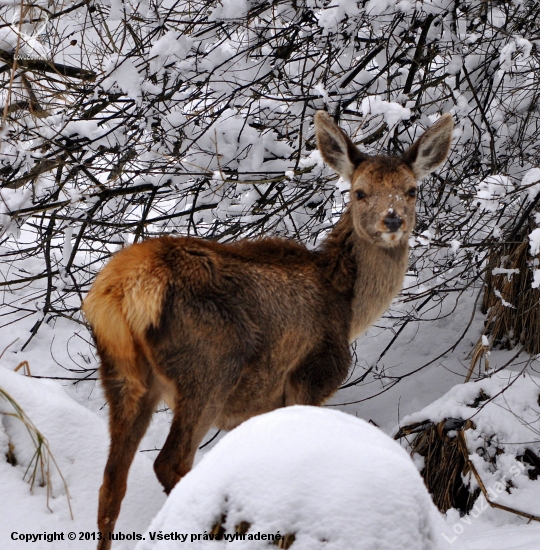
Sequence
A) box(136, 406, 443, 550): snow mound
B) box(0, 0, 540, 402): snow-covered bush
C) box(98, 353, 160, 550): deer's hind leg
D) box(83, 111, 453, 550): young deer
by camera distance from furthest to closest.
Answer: box(0, 0, 540, 402): snow-covered bush → box(83, 111, 453, 550): young deer → box(98, 353, 160, 550): deer's hind leg → box(136, 406, 443, 550): snow mound

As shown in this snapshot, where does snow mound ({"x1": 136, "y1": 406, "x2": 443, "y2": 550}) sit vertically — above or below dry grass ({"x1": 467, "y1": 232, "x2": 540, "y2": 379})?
below

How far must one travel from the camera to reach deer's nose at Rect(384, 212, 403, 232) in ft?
16.2

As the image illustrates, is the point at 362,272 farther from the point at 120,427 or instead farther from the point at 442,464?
the point at 120,427

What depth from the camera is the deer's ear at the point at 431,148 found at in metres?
5.32

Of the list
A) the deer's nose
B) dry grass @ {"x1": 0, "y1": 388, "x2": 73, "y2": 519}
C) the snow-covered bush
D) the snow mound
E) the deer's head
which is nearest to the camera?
the snow mound

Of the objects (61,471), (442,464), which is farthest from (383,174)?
(61,471)

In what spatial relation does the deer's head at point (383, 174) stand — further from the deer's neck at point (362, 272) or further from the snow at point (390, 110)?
the snow at point (390, 110)

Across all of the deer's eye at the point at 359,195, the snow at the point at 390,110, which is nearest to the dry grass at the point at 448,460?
the deer's eye at the point at 359,195

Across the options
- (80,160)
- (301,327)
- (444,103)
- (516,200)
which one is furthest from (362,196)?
(80,160)

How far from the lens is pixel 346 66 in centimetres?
686

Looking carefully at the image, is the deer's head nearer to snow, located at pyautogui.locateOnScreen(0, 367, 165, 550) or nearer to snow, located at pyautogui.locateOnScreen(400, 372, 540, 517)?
snow, located at pyautogui.locateOnScreen(400, 372, 540, 517)

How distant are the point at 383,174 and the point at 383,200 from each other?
23 cm

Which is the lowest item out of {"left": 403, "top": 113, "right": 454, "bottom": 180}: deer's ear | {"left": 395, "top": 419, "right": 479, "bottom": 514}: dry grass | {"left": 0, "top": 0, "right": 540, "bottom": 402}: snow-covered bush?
{"left": 395, "top": 419, "right": 479, "bottom": 514}: dry grass

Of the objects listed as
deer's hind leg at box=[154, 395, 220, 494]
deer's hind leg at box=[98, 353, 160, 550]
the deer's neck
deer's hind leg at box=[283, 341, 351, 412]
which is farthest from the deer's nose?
deer's hind leg at box=[98, 353, 160, 550]
